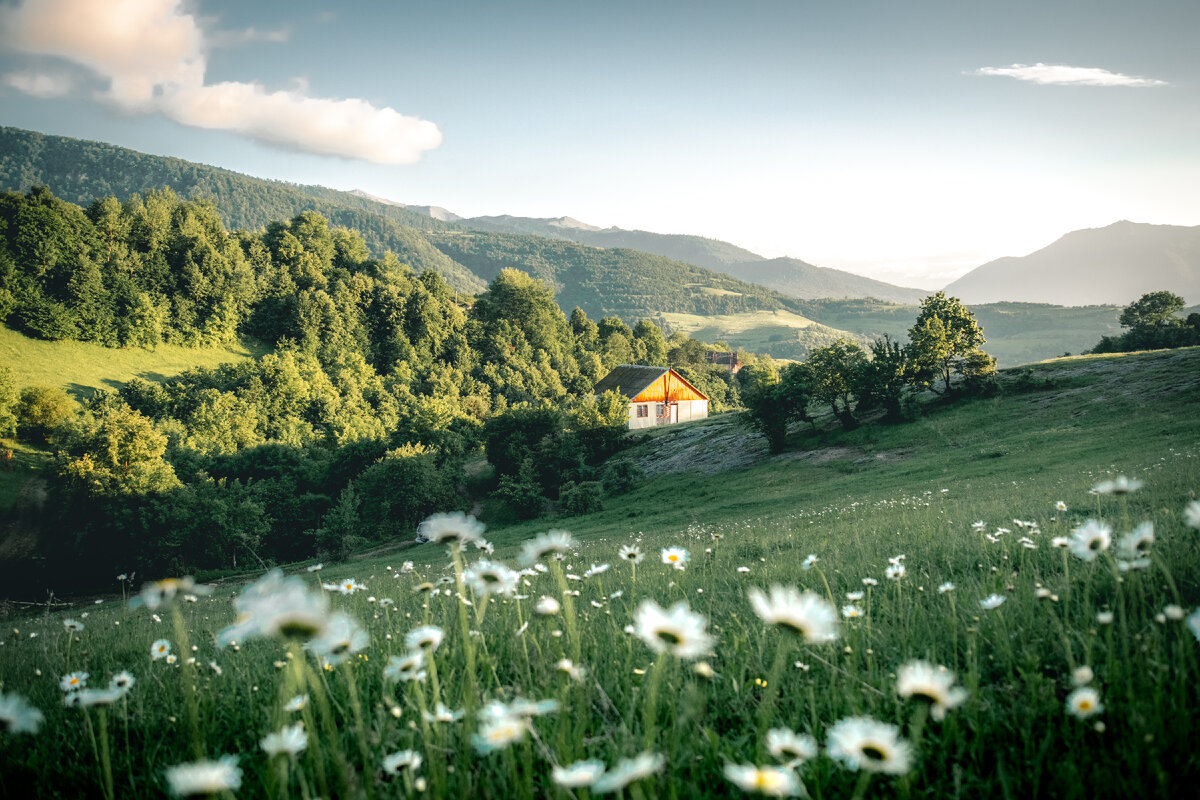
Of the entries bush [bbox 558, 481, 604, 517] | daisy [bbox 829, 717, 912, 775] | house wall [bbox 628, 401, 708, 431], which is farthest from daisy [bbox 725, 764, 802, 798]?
house wall [bbox 628, 401, 708, 431]

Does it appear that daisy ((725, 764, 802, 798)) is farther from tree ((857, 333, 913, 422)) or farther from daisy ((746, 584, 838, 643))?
tree ((857, 333, 913, 422))

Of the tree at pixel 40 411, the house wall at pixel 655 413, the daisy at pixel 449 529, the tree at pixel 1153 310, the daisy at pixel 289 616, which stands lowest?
the house wall at pixel 655 413

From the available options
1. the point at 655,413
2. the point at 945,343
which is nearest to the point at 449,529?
the point at 945,343

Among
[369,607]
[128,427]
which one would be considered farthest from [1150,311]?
[128,427]

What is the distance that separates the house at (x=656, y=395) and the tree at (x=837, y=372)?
29140 millimetres

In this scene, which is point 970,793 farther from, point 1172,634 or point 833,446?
point 833,446

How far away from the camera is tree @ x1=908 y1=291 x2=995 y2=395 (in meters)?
35.8

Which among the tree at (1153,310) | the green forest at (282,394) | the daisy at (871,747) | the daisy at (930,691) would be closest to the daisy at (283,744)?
the daisy at (871,747)

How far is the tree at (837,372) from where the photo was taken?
120 feet

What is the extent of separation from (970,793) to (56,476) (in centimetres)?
5587

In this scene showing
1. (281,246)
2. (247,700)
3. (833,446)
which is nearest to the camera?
(247,700)

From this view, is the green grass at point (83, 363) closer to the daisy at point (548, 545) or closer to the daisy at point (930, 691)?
the daisy at point (548, 545)

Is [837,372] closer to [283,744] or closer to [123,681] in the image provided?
[123,681]

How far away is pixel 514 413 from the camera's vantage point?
147 ft
